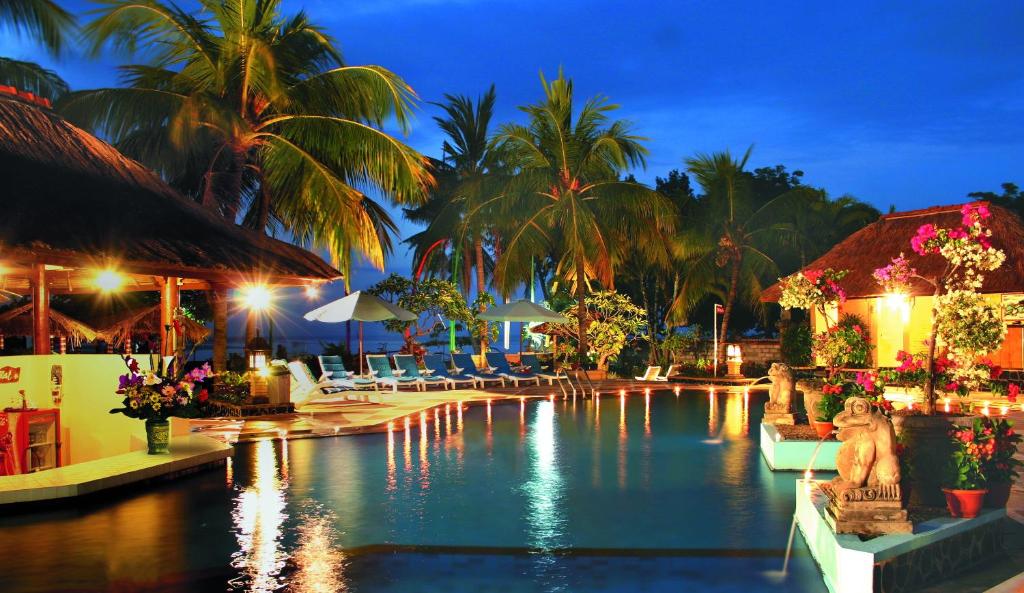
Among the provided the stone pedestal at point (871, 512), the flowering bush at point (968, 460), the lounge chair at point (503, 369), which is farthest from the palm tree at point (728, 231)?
the stone pedestal at point (871, 512)

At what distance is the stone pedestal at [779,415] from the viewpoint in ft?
36.2

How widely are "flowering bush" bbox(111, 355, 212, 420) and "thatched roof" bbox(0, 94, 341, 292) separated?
1236 millimetres

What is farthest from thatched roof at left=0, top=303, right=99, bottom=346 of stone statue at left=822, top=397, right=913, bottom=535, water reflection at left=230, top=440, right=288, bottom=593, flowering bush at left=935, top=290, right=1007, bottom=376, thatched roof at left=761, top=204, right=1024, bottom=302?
thatched roof at left=761, top=204, right=1024, bottom=302

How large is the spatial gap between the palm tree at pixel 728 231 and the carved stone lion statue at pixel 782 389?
15.7m

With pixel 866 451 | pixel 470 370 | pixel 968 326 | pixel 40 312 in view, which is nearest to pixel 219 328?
pixel 470 370

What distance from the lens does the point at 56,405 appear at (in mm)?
9156

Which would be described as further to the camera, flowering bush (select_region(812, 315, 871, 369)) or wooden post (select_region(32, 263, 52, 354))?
flowering bush (select_region(812, 315, 871, 369))

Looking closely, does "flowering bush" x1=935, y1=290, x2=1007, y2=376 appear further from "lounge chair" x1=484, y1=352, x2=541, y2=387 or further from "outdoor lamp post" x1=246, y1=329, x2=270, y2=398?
"lounge chair" x1=484, y1=352, x2=541, y2=387

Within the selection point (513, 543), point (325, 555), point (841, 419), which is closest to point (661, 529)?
point (513, 543)

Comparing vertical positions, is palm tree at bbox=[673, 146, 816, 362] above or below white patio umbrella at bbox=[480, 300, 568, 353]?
above

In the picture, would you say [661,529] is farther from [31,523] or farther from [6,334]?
[6,334]

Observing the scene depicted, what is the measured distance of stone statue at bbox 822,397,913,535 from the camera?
5.60 meters

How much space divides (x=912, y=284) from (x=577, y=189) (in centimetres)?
832

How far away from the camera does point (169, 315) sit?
12.7m
